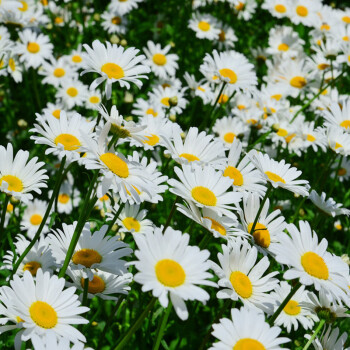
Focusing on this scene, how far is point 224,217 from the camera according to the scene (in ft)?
8.08

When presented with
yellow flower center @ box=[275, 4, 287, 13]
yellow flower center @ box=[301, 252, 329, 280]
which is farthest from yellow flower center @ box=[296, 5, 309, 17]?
yellow flower center @ box=[301, 252, 329, 280]

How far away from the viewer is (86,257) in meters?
2.42

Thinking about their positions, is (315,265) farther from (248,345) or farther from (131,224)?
(131,224)

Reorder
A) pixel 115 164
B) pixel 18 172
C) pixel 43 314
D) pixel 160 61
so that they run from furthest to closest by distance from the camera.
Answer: pixel 160 61, pixel 18 172, pixel 115 164, pixel 43 314

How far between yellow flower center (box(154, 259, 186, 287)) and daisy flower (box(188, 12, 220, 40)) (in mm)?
4884

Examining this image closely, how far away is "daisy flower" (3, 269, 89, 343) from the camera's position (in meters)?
1.92

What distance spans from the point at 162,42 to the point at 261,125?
241cm

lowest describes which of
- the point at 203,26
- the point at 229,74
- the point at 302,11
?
the point at 229,74

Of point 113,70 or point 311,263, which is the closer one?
point 311,263

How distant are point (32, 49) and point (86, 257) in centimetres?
375

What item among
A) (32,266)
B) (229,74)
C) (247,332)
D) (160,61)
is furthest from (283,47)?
(247,332)

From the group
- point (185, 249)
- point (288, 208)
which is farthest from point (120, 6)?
point (185, 249)

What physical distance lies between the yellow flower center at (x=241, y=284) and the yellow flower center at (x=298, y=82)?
388 centimetres

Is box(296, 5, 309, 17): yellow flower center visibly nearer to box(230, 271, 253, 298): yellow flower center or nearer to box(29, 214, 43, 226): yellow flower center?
box(29, 214, 43, 226): yellow flower center
